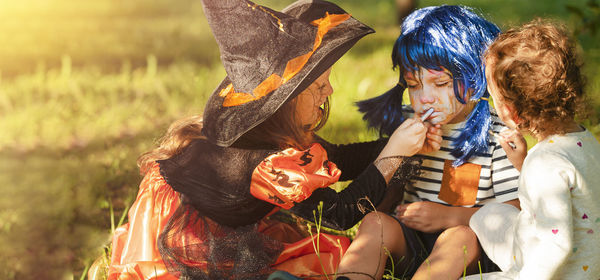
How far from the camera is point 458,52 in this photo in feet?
6.72

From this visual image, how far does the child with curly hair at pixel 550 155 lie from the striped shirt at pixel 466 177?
32 centimetres

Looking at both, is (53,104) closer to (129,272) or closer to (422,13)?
(129,272)

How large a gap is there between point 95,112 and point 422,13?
8.34ft

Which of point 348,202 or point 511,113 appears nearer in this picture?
point 511,113

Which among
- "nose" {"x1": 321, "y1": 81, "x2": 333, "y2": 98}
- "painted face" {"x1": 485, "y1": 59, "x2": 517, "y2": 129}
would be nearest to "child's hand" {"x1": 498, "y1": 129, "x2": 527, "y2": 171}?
"painted face" {"x1": 485, "y1": 59, "x2": 517, "y2": 129}

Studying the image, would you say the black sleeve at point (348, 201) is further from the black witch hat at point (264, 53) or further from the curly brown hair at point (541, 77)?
the curly brown hair at point (541, 77)

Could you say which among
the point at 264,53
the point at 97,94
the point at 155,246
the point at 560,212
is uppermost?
the point at 264,53

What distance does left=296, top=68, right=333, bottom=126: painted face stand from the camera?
6.63ft

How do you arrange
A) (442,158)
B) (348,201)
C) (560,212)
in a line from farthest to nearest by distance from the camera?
(442,158)
(348,201)
(560,212)

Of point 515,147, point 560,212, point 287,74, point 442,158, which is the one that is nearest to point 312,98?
point 287,74

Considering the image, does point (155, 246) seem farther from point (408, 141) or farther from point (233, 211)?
point (408, 141)

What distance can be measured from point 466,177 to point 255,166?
0.71 meters

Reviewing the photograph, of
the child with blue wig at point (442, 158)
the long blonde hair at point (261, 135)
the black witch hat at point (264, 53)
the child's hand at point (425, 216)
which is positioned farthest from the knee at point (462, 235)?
the black witch hat at point (264, 53)

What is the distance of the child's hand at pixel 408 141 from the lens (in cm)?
204
